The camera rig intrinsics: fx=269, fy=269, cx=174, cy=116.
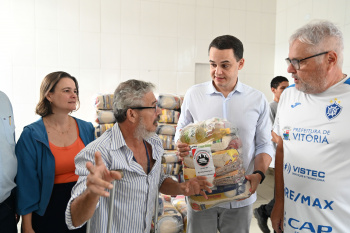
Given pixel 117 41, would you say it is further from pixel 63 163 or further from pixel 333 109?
pixel 333 109

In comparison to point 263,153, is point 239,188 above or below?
below

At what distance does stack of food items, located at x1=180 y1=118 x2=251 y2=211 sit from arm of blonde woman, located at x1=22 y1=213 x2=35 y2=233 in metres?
1.13

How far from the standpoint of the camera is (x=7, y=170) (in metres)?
1.66

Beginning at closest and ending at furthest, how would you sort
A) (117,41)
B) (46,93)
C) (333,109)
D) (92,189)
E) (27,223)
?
(92,189) < (333,109) < (27,223) < (46,93) < (117,41)

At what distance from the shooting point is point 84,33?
4191mm

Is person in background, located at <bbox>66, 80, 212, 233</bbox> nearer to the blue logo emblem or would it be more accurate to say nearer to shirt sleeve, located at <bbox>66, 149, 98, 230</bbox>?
shirt sleeve, located at <bbox>66, 149, 98, 230</bbox>

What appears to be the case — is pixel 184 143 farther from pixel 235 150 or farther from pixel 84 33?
pixel 84 33

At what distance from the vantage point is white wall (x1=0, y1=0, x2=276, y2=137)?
13.0 ft

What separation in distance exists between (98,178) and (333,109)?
1.14 meters

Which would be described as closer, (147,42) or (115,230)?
(115,230)

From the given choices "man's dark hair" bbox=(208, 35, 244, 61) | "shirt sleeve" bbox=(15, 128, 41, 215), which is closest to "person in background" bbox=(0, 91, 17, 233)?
"shirt sleeve" bbox=(15, 128, 41, 215)

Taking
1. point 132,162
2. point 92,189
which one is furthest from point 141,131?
point 92,189

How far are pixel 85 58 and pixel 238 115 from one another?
318 centimetres

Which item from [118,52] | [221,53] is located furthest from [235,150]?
[118,52]
